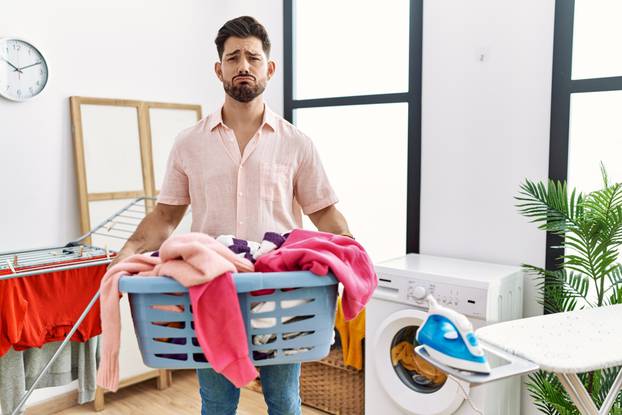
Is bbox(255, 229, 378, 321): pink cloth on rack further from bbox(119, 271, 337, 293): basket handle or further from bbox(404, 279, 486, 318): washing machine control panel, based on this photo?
bbox(404, 279, 486, 318): washing machine control panel

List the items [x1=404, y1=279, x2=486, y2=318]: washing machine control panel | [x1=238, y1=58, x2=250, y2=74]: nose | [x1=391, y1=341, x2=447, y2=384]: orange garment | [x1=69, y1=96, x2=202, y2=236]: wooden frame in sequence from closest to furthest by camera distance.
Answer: [x1=238, y1=58, x2=250, y2=74]: nose
[x1=404, y1=279, x2=486, y2=318]: washing machine control panel
[x1=391, y1=341, x2=447, y2=384]: orange garment
[x1=69, y1=96, x2=202, y2=236]: wooden frame

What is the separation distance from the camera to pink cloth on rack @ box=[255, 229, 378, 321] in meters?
1.04

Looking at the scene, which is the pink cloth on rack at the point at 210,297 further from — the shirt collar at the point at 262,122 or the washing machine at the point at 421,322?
the washing machine at the point at 421,322

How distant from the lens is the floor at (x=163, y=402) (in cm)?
295

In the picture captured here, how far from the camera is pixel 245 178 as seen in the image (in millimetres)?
1479

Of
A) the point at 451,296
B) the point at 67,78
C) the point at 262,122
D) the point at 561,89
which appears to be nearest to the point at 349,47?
the point at 561,89

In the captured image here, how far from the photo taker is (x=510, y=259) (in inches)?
104

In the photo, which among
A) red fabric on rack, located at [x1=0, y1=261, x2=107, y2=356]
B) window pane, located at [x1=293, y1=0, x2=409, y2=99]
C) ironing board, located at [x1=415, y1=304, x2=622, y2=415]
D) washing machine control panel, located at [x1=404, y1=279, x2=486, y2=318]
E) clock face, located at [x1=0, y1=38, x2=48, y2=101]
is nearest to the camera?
ironing board, located at [x1=415, y1=304, x2=622, y2=415]

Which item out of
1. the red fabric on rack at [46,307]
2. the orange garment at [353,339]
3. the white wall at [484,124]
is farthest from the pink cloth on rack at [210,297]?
the white wall at [484,124]

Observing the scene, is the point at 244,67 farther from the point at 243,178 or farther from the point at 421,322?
the point at 421,322

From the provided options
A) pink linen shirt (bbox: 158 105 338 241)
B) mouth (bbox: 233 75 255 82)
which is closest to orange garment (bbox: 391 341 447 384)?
pink linen shirt (bbox: 158 105 338 241)

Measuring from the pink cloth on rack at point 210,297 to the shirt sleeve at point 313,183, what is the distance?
544mm

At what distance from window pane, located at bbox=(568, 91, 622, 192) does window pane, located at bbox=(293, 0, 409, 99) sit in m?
0.93

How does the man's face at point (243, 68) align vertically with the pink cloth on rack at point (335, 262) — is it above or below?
above
